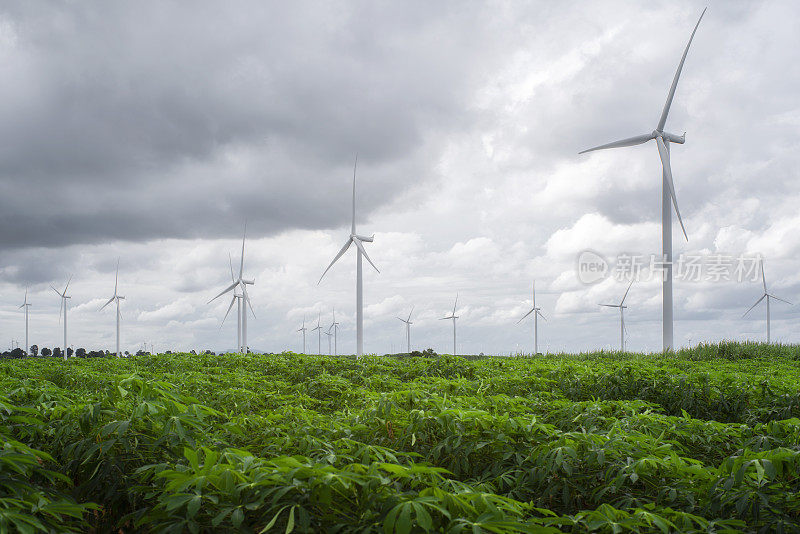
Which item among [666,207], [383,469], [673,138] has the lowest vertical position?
[383,469]

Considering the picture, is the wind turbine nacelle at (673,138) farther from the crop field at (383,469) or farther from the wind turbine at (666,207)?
the crop field at (383,469)

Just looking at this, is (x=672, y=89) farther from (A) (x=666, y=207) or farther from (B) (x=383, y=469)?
(B) (x=383, y=469)

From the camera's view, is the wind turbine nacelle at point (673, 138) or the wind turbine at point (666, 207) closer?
the wind turbine at point (666, 207)

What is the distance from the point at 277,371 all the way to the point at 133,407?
9899 mm

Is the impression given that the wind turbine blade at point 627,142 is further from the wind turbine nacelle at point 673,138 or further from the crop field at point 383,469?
the crop field at point 383,469

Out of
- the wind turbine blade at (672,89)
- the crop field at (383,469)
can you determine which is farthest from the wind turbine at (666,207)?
the crop field at (383,469)

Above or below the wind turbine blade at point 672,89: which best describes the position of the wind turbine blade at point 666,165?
below

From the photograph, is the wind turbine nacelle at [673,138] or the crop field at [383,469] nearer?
the crop field at [383,469]

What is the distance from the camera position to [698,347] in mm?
26016

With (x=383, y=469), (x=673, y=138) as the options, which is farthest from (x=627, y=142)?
(x=383, y=469)

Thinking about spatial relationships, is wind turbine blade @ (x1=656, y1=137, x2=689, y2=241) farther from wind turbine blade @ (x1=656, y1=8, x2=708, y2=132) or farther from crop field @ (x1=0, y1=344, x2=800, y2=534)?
crop field @ (x1=0, y1=344, x2=800, y2=534)

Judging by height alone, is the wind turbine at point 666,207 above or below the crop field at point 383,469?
above

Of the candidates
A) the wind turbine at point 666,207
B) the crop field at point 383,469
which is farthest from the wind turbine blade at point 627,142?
the crop field at point 383,469

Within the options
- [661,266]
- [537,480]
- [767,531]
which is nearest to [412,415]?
[537,480]
